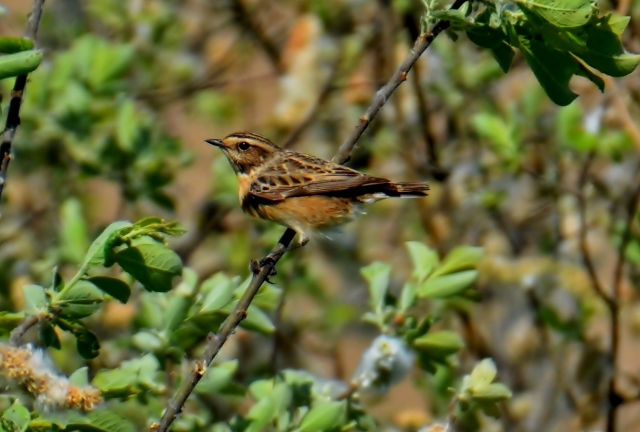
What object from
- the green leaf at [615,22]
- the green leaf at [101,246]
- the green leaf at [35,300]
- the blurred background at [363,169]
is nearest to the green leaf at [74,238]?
the blurred background at [363,169]

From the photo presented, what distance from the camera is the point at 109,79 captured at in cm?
534

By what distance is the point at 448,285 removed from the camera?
3504 mm

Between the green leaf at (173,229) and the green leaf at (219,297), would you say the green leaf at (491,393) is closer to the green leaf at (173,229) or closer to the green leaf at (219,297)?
the green leaf at (219,297)

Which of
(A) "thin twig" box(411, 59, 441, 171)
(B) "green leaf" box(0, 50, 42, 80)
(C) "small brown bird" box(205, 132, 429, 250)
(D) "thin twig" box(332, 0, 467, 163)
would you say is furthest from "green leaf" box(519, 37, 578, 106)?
(A) "thin twig" box(411, 59, 441, 171)

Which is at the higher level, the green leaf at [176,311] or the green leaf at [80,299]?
the green leaf at [80,299]

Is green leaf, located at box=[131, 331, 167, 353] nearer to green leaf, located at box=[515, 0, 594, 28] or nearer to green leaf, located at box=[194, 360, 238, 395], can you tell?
green leaf, located at box=[194, 360, 238, 395]

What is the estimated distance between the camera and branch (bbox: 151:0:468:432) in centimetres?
254

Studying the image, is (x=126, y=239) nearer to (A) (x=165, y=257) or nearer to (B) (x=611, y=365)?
(A) (x=165, y=257)

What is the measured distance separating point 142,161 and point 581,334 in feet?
7.46

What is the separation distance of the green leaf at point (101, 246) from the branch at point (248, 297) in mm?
349

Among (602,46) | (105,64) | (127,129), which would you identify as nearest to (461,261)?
(602,46)

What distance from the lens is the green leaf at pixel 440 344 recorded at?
3453 millimetres

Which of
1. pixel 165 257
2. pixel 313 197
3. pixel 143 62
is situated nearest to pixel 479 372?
pixel 165 257

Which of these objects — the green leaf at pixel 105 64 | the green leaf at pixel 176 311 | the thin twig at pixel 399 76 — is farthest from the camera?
the green leaf at pixel 105 64
